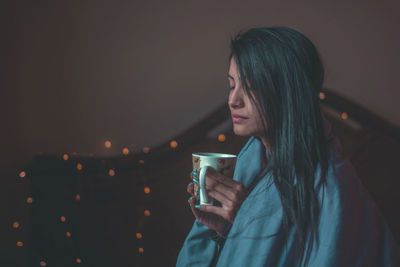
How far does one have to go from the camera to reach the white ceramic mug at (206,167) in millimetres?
528

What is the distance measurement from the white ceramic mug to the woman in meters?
0.01

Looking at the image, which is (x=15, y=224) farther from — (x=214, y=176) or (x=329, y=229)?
(x=329, y=229)

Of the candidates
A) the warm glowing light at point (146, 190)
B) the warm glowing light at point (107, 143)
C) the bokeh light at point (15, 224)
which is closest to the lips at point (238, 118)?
the warm glowing light at point (146, 190)

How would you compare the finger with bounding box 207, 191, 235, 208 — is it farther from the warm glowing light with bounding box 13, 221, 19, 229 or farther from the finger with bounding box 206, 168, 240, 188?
the warm glowing light with bounding box 13, 221, 19, 229

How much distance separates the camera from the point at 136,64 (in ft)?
3.69

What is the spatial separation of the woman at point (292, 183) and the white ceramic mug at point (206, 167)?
0.01 metres

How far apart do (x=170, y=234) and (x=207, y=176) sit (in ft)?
1.71

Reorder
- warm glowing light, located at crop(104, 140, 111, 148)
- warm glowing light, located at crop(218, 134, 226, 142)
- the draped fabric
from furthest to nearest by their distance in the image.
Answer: warm glowing light, located at crop(104, 140, 111, 148) → warm glowing light, located at crop(218, 134, 226, 142) → the draped fabric

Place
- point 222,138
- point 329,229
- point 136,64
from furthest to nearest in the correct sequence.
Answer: point 136,64
point 222,138
point 329,229

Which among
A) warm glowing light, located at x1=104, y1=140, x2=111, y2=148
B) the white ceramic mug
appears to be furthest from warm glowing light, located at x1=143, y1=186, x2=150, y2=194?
the white ceramic mug

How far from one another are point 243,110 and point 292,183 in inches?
5.9

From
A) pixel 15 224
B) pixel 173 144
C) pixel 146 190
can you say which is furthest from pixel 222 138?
pixel 15 224

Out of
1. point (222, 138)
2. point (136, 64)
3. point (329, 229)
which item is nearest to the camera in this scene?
point (329, 229)

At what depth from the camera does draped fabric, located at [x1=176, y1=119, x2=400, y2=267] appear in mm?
469
